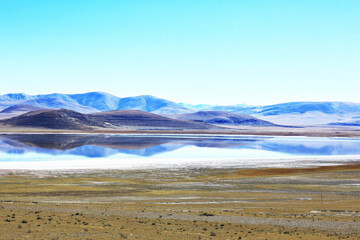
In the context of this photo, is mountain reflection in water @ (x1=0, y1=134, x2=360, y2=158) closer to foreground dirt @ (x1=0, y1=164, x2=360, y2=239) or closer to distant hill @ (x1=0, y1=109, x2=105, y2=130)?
foreground dirt @ (x1=0, y1=164, x2=360, y2=239)

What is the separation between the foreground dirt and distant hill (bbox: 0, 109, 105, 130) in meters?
129

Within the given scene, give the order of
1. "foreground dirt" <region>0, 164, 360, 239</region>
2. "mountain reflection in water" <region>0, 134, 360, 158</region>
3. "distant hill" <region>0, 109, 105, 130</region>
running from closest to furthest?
1. "foreground dirt" <region>0, 164, 360, 239</region>
2. "mountain reflection in water" <region>0, 134, 360, 158</region>
3. "distant hill" <region>0, 109, 105, 130</region>

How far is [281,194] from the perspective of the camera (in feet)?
99.9

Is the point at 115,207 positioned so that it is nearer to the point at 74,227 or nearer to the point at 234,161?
the point at 74,227

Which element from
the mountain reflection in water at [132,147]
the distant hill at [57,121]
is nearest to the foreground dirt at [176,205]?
the mountain reflection in water at [132,147]

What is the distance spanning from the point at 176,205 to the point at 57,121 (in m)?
152

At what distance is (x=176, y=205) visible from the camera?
83.7ft

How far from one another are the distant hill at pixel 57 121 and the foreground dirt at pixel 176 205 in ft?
424

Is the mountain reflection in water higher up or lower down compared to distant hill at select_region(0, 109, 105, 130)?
lower down

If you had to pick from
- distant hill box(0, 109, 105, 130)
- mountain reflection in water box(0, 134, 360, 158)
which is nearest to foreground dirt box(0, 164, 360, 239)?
mountain reflection in water box(0, 134, 360, 158)

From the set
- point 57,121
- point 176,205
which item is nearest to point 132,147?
point 176,205

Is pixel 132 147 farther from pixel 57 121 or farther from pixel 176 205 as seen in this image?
pixel 57 121

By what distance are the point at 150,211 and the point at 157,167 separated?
25149 millimetres

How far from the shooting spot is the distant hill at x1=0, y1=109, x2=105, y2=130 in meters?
165
